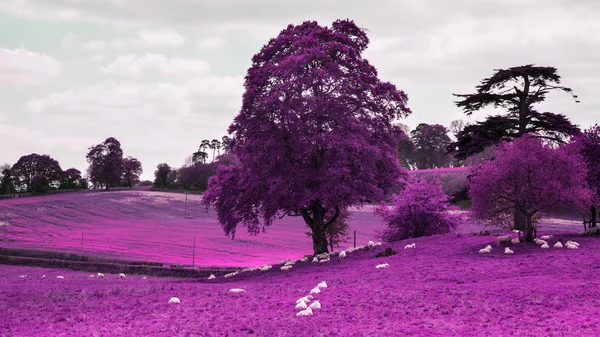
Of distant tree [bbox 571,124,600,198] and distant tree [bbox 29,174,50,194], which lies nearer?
distant tree [bbox 571,124,600,198]

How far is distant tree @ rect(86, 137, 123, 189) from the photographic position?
5197 inches

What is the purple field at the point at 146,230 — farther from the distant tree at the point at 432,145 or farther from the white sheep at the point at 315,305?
the distant tree at the point at 432,145

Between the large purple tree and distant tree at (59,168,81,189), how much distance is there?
4618 inches

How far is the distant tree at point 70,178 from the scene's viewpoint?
144375 millimetres

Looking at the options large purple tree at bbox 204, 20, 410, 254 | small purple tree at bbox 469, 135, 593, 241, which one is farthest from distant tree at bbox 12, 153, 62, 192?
small purple tree at bbox 469, 135, 593, 241

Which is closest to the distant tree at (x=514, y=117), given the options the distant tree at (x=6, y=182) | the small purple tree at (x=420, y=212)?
the small purple tree at (x=420, y=212)

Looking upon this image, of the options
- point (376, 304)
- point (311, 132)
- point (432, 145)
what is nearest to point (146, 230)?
point (311, 132)

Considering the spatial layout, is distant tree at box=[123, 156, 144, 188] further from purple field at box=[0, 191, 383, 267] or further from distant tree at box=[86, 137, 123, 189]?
purple field at box=[0, 191, 383, 267]

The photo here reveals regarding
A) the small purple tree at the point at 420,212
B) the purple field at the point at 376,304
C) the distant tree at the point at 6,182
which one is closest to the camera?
the purple field at the point at 376,304

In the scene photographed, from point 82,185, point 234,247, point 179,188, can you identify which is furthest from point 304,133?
point 82,185

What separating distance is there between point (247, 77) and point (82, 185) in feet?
423

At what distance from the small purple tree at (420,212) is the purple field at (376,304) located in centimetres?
1175

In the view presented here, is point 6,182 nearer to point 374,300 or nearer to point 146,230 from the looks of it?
point 146,230

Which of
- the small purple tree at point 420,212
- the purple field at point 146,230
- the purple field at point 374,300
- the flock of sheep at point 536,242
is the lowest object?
the purple field at point 146,230
